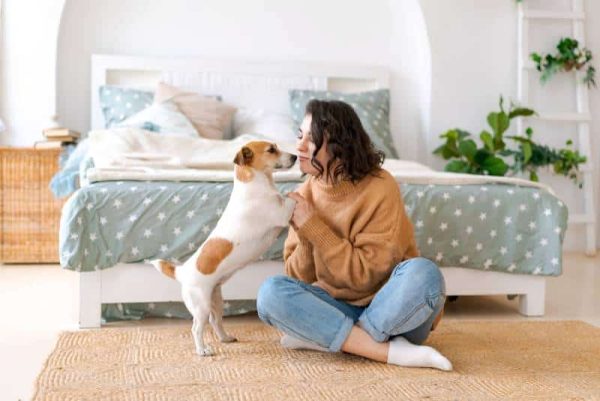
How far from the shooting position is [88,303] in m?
2.52

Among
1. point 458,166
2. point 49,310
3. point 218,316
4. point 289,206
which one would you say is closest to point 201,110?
point 458,166

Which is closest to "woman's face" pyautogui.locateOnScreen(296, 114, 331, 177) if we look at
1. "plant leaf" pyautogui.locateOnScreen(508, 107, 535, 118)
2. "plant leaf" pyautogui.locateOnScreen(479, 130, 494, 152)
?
"plant leaf" pyautogui.locateOnScreen(479, 130, 494, 152)

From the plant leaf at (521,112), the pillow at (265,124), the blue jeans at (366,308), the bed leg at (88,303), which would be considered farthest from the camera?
the plant leaf at (521,112)

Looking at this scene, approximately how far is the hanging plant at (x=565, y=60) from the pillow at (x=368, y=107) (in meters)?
1.03

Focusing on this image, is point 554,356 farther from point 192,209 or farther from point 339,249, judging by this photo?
point 192,209

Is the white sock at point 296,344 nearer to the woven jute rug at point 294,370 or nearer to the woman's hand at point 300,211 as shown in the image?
the woven jute rug at point 294,370

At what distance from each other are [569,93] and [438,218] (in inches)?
104

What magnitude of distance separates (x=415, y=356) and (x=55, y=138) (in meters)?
2.67

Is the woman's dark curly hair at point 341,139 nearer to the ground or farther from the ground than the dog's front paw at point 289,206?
farther from the ground

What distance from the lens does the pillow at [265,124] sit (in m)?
4.11

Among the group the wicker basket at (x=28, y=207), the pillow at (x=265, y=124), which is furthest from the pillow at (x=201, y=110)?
the wicker basket at (x=28, y=207)

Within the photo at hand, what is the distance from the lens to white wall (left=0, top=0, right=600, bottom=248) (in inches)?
169

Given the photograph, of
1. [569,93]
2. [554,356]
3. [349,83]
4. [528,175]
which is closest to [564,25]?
[569,93]

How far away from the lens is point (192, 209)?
256 cm
